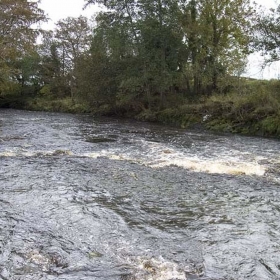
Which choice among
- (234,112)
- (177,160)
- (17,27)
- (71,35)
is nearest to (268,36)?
(234,112)

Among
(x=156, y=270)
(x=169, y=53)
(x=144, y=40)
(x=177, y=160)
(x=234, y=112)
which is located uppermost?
(x=144, y=40)

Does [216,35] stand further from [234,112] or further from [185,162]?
[185,162]

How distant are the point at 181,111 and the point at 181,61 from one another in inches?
211

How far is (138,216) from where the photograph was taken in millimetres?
6906

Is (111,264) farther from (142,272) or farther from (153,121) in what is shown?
(153,121)

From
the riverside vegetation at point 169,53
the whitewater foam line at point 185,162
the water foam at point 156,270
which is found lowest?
the water foam at point 156,270

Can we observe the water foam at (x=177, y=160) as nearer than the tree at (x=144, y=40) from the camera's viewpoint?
Yes

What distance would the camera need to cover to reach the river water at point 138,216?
494 cm

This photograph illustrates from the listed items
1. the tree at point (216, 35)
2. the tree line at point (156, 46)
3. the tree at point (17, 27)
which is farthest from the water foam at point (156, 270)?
the tree at point (17, 27)

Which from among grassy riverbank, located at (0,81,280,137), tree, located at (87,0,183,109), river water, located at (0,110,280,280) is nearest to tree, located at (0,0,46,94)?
tree, located at (87,0,183,109)

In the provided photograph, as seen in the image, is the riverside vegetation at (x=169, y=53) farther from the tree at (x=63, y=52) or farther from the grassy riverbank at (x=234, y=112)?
the tree at (x=63, y=52)

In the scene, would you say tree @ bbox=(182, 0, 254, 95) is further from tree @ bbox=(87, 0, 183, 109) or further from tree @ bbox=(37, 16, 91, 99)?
tree @ bbox=(37, 16, 91, 99)

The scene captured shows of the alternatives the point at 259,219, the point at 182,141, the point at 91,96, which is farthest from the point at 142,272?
the point at 91,96

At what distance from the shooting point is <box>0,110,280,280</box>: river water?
494 centimetres
